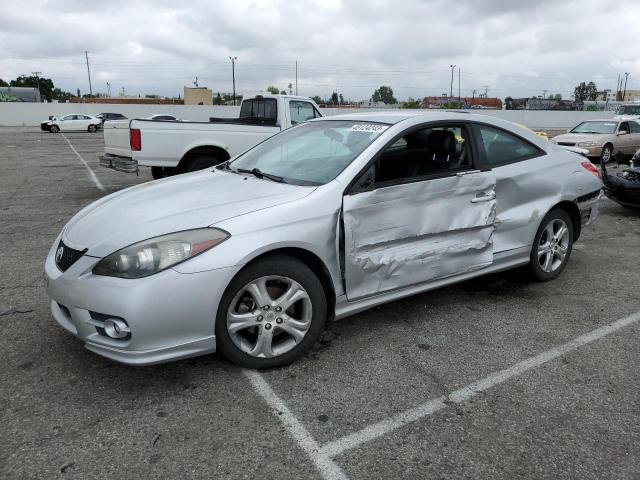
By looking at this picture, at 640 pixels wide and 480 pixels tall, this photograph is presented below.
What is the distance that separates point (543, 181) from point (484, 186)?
0.86 m

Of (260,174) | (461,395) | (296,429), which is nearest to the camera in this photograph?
(296,429)

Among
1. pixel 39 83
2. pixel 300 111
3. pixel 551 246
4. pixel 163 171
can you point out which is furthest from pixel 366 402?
pixel 39 83

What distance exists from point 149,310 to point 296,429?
97 cm

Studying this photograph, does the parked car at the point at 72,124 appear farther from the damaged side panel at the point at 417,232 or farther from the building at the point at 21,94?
the damaged side panel at the point at 417,232

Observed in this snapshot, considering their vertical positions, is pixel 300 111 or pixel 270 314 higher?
pixel 300 111

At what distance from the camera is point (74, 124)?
3728cm

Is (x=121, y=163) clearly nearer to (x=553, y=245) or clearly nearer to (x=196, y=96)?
(x=553, y=245)

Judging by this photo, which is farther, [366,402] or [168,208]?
[168,208]

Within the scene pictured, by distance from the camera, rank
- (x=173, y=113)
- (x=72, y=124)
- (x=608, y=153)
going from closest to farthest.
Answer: (x=608, y=153)
(x=72, y=124)
(x=173, y=113)

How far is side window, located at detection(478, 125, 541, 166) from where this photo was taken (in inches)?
168

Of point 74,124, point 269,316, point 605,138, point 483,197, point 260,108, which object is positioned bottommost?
point 269,316

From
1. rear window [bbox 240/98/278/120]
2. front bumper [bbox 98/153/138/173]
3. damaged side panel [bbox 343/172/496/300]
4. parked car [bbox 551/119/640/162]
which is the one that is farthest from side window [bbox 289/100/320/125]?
parked car [bbox 551/119/640/162]

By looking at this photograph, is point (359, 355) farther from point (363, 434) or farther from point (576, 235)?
point (576, 235)

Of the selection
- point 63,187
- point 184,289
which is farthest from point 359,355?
point 63,187
